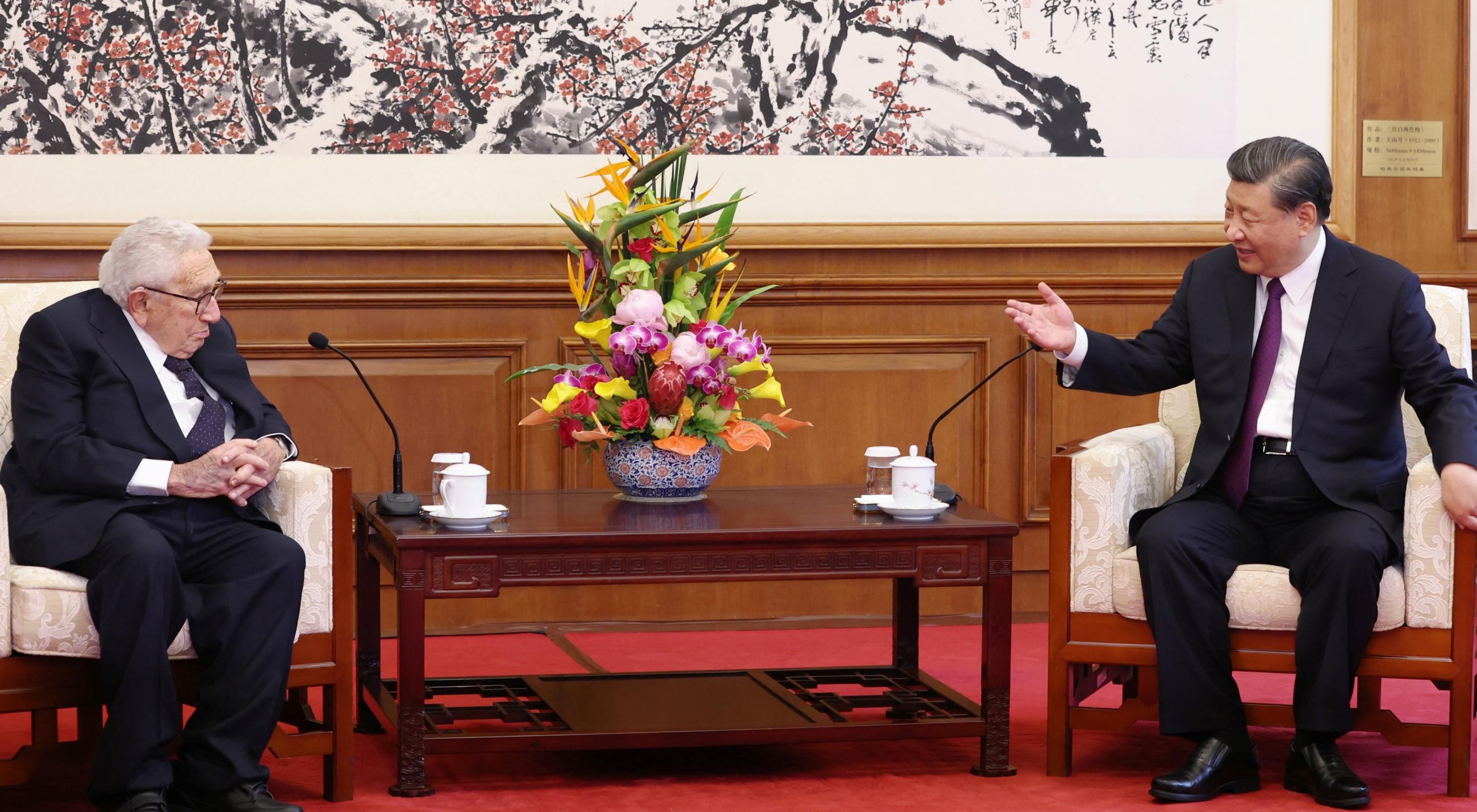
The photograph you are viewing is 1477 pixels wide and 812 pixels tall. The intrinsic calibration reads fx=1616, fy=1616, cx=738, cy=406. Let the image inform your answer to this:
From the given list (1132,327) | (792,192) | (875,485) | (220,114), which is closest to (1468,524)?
(875,485)

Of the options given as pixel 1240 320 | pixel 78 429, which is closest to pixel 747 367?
pixel 1240 320

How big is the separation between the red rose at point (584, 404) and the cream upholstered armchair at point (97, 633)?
472 mm

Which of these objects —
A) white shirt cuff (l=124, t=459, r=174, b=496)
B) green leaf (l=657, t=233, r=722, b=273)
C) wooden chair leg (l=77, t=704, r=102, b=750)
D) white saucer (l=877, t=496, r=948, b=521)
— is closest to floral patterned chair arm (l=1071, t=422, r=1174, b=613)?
white saucer (l=877, t=496, r=948, b=521)

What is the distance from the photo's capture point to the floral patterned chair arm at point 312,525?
2.68m

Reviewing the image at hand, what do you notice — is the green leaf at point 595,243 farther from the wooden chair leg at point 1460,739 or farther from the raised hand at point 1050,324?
the wooden chair leg at point 1460,739

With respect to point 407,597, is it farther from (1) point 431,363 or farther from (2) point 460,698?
(1) point 431,363

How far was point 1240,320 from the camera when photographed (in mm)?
3047

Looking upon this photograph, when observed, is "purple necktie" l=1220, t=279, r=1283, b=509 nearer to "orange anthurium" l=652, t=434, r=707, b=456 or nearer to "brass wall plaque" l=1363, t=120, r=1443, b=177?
"orange anthurium" l=652, t=434, r=707, b=456

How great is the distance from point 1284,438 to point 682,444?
3.64 ft

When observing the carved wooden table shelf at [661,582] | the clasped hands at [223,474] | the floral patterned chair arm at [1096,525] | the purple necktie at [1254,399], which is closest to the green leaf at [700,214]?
the carved wooden table shelf at [661,582]

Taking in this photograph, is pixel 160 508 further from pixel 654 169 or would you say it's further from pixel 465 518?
pixel 654 169

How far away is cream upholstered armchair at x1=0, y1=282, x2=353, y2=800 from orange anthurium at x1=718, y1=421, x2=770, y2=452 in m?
0.71

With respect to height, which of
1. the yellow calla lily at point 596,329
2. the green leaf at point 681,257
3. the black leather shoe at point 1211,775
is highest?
the green leaf at point 681,257

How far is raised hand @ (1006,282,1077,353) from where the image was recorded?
3.03m
